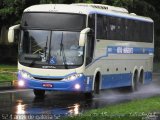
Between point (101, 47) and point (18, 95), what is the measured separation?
12.7 feet

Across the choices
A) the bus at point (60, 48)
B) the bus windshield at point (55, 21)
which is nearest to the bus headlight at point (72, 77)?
the bus at point (60, 48)

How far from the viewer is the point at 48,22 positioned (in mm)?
22156

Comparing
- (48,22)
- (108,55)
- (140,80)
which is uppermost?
(48,22)

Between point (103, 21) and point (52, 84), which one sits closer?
point (52, 84)

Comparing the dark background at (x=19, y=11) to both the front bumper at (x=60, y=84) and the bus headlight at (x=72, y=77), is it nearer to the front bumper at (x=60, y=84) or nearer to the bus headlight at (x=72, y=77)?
the front bumper at (x=60, y=84)

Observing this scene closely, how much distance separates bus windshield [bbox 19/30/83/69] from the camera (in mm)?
21750

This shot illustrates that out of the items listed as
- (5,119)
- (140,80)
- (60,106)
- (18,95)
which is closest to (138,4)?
(140,80)

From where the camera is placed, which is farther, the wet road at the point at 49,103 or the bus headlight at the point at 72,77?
the bus headlight at the point at 72,77

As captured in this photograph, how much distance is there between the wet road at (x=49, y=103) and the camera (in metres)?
17.9

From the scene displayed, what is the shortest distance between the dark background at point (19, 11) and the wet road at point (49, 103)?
1025 cm

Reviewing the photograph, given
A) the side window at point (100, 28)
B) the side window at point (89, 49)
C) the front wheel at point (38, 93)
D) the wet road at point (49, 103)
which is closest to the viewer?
the wet road at point (49, 103)

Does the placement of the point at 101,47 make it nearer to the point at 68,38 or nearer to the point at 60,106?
the point at 68,38

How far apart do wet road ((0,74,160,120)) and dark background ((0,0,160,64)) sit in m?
10.2

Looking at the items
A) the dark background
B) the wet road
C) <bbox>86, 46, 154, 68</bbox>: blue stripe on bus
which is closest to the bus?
the wet road
